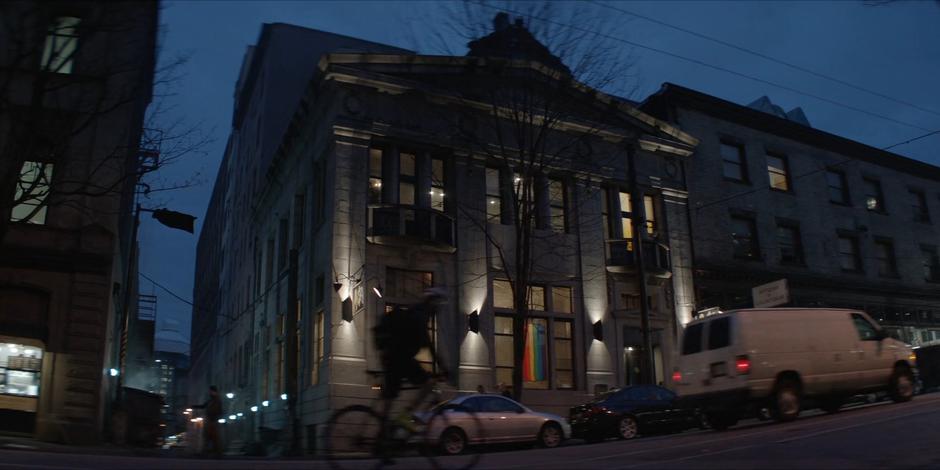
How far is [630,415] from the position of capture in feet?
59.6

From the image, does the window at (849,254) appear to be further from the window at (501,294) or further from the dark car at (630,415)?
the dark car at (630,415)

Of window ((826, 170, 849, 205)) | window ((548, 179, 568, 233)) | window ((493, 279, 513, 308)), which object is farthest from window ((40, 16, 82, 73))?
window ((826, 170, 849, 205))

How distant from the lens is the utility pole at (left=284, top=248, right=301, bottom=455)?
24.7m

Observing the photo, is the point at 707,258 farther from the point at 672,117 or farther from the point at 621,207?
the point at 672,117

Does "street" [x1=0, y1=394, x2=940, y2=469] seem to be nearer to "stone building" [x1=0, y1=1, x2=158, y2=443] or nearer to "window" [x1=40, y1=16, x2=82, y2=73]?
"window" [x1=40, y1=16, x2=82, y2=73]

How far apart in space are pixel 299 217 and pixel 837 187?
25863 millimetres

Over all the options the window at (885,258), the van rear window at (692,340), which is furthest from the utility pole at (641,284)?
the window at (885,258)

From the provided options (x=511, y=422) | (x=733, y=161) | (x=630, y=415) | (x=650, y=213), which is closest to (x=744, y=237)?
(x=733, y=161)

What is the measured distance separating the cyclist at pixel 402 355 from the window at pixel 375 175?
53.3ft

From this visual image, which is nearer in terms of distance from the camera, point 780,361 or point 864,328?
point 780,361

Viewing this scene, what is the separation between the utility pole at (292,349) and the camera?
2470cm

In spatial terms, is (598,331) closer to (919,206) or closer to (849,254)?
(849,254)

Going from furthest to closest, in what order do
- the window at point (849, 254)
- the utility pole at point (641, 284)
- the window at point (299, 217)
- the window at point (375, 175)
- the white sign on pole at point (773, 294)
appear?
the window at point (849, 254), the window at point (299, 217), the window at point (375, 175), the white sign on pole at point (773, 294), the utility pole at point (641, 284)

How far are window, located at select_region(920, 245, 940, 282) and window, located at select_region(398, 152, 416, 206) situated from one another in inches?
1128
